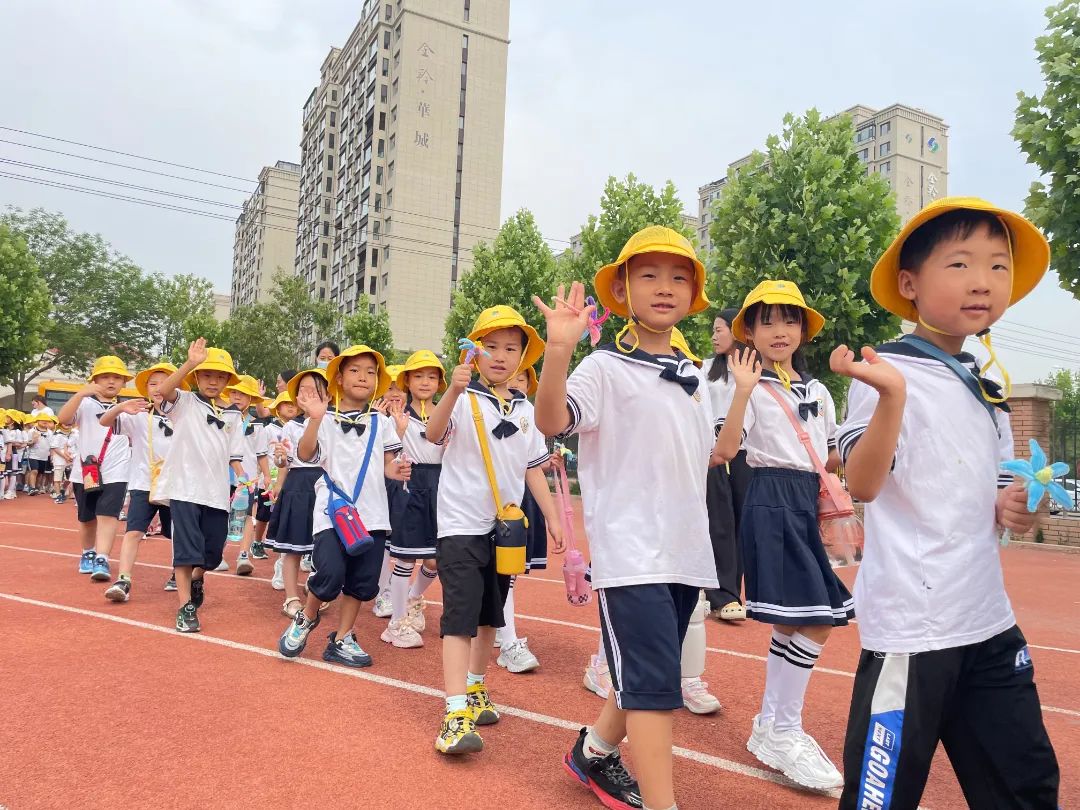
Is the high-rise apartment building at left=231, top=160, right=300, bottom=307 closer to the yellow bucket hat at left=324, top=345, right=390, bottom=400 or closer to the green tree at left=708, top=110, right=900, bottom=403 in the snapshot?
the green tree at left=708, top=110, right=900, bottom=403

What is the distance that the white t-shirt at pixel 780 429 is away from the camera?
3650 mm

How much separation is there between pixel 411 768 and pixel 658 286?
2333 millimetres

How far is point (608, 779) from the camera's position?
Result: 3027 mm

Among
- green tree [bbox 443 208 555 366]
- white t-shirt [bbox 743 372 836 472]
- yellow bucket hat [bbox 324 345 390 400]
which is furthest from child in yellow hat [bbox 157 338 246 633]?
green tree [bbox 443 208 555 366]

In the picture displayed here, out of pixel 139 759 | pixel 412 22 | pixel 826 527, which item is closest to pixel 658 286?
pixel 826 527

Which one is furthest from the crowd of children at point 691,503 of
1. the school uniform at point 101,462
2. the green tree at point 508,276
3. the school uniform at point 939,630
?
the green tree at point 508,276

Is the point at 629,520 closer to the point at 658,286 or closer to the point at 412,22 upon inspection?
the point at 658,286

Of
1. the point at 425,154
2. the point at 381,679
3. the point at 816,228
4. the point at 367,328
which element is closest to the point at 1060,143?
the point at 816,228

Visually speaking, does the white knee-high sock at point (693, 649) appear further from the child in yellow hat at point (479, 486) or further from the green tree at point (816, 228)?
the green tree at point (816, 228)

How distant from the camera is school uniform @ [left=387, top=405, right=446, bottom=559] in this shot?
5.73m

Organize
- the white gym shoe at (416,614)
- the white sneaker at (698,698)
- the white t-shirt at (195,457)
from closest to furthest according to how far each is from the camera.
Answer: the white sneaker at (698,698), the white gym shoe at (416,614), the white t-shirt at (195,457)

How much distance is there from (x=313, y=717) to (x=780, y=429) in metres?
2.78

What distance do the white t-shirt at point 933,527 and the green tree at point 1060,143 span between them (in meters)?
7.73

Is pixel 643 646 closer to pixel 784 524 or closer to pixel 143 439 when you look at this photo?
pixel 784 524
